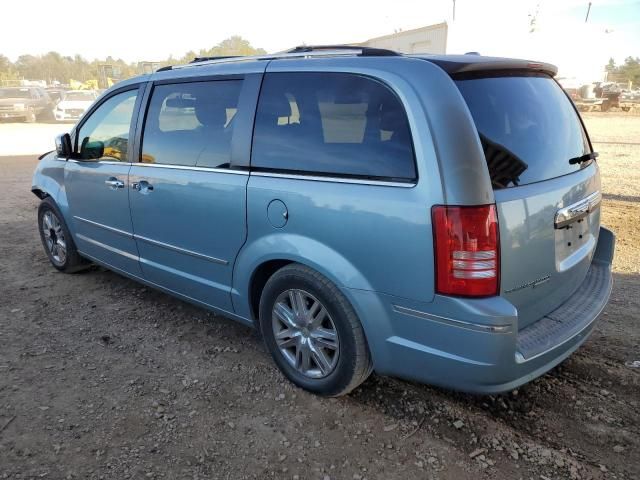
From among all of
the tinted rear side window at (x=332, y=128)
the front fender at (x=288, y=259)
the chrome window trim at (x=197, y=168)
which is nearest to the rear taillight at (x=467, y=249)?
the tinted rear side window at (x=332, y=128)

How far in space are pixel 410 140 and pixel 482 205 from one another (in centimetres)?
43

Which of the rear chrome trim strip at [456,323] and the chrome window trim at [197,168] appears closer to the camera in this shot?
the rear chrome trim strip at [456,323]

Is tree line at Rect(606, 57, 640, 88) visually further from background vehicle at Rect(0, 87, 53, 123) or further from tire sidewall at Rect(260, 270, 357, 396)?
tire sidewall at Rect(260, 270, 357, 396)

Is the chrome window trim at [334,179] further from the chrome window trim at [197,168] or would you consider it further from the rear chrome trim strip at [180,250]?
the rear chrome trim strip at [180,250]

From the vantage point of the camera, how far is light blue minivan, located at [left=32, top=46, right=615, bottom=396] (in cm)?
217

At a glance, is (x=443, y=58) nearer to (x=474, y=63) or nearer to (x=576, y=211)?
(x=474, y=63)

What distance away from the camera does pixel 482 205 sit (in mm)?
2109

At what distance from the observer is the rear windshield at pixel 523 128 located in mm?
2264

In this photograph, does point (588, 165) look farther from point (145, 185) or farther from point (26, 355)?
point (26, 355)

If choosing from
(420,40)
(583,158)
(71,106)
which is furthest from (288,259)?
(420,40)

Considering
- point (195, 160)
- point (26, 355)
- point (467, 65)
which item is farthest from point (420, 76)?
point (26, 355)

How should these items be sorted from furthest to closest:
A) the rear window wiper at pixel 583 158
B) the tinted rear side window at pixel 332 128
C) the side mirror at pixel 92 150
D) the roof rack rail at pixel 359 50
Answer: the side mirror at pixel 92 150 < the rear window wiper at pixel 583 158 < the roof rack rail at pixel 359 50 < the tinted rear side window at pixel 332 128

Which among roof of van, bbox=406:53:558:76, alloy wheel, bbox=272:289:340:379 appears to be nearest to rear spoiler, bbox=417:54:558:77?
roof of van, bbox=406:53:558:76

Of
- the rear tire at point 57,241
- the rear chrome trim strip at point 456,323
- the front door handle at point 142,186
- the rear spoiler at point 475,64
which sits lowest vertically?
the rear tire at point 57,241
